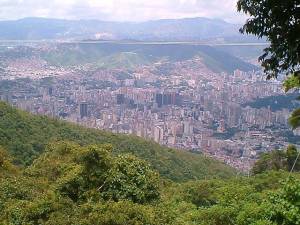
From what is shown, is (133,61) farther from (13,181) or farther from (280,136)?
(13,181)

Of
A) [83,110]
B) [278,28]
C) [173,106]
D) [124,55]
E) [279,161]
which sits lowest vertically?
[173,106]

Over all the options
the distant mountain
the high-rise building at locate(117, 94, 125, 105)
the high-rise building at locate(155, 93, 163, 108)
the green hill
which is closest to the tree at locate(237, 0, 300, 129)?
the green hill

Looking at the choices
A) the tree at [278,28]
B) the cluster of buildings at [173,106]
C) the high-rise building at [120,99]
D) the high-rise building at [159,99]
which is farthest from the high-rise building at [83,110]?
the tree at [278,28]

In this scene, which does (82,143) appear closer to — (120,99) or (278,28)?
(278,28)

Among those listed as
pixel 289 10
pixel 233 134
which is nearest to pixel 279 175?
pixel 289 10

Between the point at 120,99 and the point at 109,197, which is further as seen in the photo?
the point at 120,99

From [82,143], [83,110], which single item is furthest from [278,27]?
[83,110]
